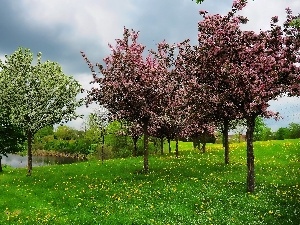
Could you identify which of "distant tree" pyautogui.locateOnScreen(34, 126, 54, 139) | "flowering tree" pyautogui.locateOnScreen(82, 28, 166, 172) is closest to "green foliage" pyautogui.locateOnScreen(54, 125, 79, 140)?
"distant tree" pyautogui.locateOnScreen(34, 126, 54, 139)

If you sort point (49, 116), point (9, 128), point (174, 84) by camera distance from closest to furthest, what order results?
point (174, 84), point (49, 116), point (9, 128)

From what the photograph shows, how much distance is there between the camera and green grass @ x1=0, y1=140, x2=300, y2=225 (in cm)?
2111

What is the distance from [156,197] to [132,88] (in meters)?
13.2

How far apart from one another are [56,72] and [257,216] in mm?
28872

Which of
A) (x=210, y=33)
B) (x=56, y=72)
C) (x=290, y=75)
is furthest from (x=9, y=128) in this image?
(x=290, y=75)

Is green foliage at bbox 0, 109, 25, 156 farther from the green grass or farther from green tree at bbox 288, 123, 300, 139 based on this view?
green tree at bbox 288, 123, 300, 139

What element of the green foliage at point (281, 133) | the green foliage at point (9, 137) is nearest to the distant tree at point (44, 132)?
the green foliage at point (281, 133)

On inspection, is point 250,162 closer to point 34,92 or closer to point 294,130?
point 34,92

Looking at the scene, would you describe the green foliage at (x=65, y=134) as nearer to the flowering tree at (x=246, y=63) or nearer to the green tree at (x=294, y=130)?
the green tree at (x=294, y=130)

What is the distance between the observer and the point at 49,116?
41.5 meters

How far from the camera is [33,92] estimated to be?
135 ft

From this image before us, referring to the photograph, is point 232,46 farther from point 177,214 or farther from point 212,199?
point 177,214

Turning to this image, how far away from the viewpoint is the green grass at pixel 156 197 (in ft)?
69.3

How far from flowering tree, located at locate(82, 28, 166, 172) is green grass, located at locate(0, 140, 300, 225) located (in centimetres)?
578
